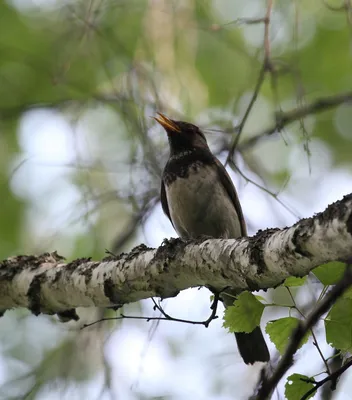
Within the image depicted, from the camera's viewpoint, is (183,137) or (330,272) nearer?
(330,272)

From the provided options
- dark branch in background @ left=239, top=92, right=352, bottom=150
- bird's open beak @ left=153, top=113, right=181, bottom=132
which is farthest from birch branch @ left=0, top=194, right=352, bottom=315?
bird's open beak @ left=153, top=113, right=181, bottom=132

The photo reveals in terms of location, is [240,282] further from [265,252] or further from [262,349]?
[262,349]

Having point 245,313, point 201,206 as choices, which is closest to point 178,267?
point 245,313

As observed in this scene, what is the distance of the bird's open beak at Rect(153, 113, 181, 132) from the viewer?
555cm

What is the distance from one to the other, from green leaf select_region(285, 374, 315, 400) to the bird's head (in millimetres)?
3467

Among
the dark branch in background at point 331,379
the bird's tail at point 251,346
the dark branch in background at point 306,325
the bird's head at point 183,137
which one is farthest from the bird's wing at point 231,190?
the dark branch in background at point 306,325

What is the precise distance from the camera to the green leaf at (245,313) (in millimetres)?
2854

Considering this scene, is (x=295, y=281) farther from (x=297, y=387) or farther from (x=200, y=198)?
(x=200, y=198)

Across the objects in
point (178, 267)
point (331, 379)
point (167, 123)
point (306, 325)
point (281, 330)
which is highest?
point (167, 123)

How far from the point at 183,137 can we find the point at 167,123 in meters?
0.31

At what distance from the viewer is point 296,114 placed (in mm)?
4555

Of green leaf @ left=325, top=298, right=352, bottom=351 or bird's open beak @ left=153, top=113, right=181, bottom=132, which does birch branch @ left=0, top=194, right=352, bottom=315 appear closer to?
green leaf @ left=325, top=298, right=352, bottom=351

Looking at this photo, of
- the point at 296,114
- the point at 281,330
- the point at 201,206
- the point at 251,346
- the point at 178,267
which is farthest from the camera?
the point at 201,206

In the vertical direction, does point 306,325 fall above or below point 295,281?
below
